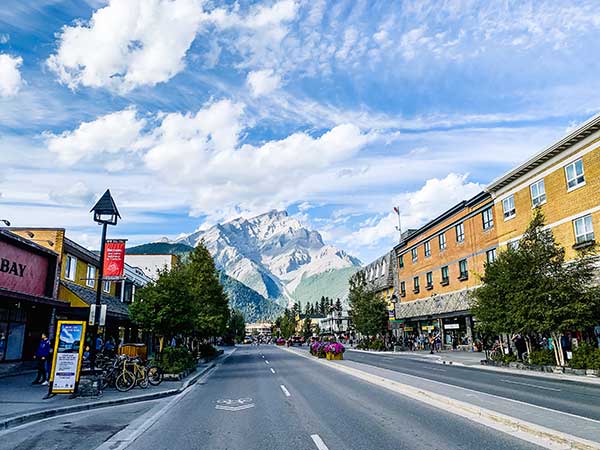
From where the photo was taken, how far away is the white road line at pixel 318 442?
7993 mm

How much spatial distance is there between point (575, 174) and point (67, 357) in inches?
1110

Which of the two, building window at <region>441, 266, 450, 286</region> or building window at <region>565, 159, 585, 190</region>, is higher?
building window at <region>565, 159, 585, 190</region>

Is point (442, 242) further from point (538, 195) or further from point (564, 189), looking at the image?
point (564, 189)

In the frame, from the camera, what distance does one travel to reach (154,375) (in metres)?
18.9

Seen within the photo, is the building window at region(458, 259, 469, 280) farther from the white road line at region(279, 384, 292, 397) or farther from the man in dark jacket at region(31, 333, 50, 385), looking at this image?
the man in dark jacket at region(31, 333, 50, 385)

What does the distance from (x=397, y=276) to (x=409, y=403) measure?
50766 millimetres

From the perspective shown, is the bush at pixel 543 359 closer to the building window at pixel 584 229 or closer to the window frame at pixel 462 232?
the building window at pixel 584 229

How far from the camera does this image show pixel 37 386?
18109 mm

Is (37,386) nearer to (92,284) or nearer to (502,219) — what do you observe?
(92,284)

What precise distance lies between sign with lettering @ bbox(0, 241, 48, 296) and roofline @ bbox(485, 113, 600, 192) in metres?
30.6

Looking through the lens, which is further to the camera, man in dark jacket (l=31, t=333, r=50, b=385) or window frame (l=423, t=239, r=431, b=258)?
window frame (l=423, t=239, r=431, b=258)

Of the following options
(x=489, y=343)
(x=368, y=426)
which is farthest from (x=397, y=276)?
(x=368, y=426)

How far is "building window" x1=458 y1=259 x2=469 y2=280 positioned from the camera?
4272 cm

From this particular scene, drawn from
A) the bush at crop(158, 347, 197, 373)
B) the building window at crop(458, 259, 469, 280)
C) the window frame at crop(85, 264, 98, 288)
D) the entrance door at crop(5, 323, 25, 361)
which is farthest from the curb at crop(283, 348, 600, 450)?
the building window at crop(458, 259, 469, 280)
